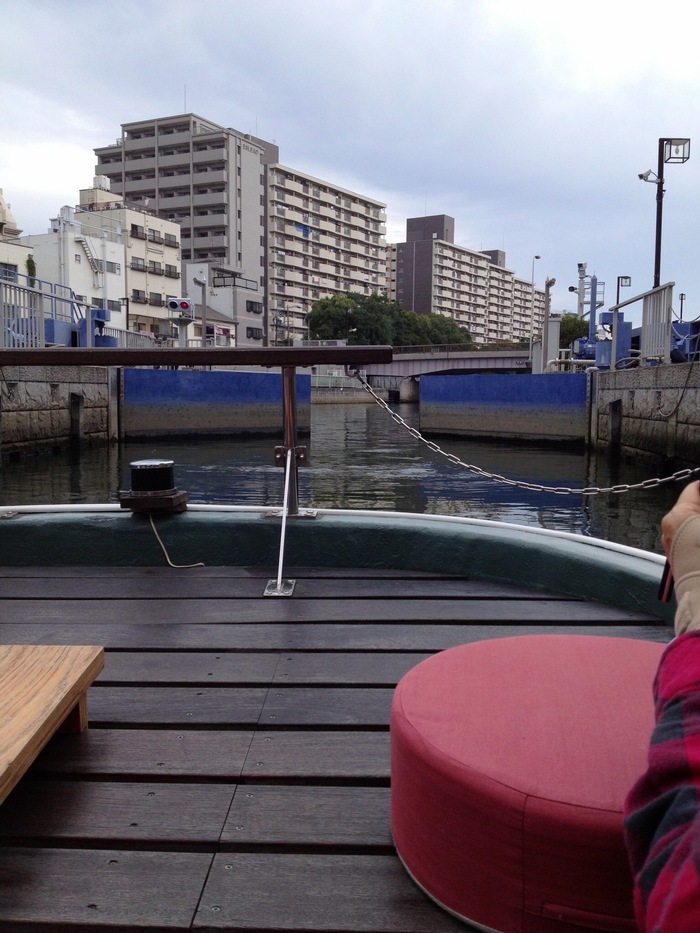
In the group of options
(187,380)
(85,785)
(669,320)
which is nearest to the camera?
(85,785)

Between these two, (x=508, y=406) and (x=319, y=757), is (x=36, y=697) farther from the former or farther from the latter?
(x=508, y=406)

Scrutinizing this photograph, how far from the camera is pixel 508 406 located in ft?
76.8

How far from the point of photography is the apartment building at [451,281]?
108 m

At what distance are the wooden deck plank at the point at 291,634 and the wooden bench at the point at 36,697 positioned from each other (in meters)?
0.53

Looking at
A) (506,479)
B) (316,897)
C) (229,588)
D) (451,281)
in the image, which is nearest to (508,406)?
(506,479)

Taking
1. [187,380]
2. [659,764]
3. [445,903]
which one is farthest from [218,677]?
[187,380]

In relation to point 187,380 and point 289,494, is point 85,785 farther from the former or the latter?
point 187,380

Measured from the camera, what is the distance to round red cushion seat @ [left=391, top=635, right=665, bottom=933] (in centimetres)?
94

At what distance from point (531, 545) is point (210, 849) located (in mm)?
1818

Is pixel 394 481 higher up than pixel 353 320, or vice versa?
pixel 353 320

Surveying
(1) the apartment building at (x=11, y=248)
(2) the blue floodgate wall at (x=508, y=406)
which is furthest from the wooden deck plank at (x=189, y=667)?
(1) the apartment building at (x=11, y=248)

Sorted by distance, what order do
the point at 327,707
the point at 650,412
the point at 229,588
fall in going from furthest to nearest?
the point at 650,412, the point at 229,588, the point at 327,707

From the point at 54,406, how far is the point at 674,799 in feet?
61.5

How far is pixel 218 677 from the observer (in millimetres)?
1940
